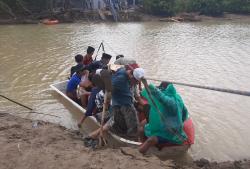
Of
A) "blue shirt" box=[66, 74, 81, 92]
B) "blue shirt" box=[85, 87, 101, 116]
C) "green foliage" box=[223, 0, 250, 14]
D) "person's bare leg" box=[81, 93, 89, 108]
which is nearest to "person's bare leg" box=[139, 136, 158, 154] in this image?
"blue shirt" box=[85, 87, 101, 116]

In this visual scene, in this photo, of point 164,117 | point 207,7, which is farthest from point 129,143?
point 207,7

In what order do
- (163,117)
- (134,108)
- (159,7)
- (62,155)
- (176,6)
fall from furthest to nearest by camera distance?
(176,6), (159,7), (134,108), (163,117), (62,155)

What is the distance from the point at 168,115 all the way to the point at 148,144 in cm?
61

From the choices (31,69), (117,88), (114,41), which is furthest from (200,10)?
(117,88)

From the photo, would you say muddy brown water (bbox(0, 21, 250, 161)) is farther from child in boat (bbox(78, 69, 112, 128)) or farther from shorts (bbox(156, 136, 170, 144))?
child in boat (bbox(78, 69, 112, 128))

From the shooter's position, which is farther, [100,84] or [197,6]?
[197,6]

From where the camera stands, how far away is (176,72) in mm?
13711

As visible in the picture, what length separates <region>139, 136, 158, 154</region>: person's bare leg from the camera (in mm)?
5773

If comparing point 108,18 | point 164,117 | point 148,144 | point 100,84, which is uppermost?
point 100,84

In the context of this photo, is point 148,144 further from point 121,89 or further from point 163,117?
point 121,89

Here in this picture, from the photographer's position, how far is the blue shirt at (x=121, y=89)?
6.16m

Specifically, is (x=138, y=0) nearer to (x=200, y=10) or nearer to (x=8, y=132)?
(x=200, y=10)

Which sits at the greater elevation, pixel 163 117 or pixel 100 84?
pixel 100 84

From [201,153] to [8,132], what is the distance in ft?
11.7
